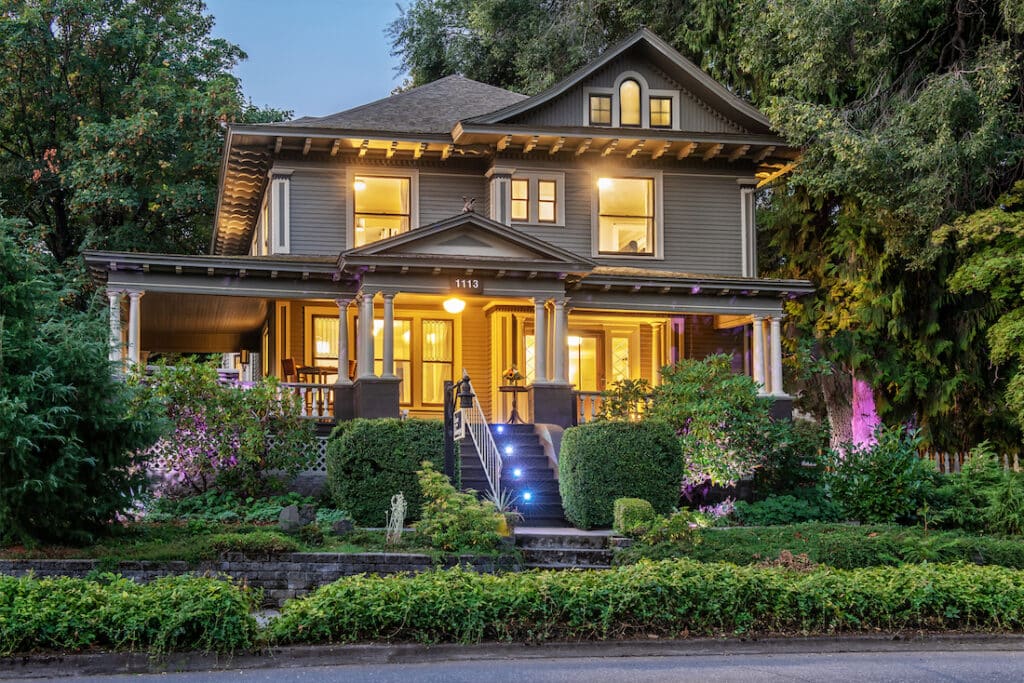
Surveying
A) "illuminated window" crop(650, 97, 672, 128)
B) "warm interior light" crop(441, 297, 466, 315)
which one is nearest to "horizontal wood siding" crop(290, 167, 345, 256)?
"warm interior light" crop(441, 297, 466, 315)

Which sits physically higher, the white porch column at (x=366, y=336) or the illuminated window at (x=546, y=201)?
the illuminated window at (x=546, y=201)

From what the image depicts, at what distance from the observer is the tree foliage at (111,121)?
98.9 feet

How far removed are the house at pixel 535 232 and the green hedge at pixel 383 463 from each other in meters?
4.63

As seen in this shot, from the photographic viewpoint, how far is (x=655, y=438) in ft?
55.1

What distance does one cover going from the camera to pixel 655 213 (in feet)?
79.9

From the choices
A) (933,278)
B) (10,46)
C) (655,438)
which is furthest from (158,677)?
(10,46)

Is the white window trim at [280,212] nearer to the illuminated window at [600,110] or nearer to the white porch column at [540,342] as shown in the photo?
the white porch column at [540,342]

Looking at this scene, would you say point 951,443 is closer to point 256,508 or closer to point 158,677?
point 256,508

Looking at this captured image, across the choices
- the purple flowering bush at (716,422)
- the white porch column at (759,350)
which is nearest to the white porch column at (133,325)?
the purple flowering bush at (716,422)

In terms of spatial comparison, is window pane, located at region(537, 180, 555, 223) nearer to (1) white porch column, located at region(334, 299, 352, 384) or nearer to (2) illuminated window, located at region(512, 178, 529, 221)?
(2) illuminated window, located at region(512, 178, 529, 221)

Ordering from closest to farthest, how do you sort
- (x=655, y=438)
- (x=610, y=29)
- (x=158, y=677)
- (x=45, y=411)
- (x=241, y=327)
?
1. (x=158, y=677)
2. (x=45, y=411)
3. (x=655, y=438)
4. (x=241, y=327)
5. (x=610, y=29)

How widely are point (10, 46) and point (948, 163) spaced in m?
21.7

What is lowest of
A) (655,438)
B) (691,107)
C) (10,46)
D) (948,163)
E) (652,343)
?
(655,438)

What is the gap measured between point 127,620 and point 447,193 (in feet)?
48.9
